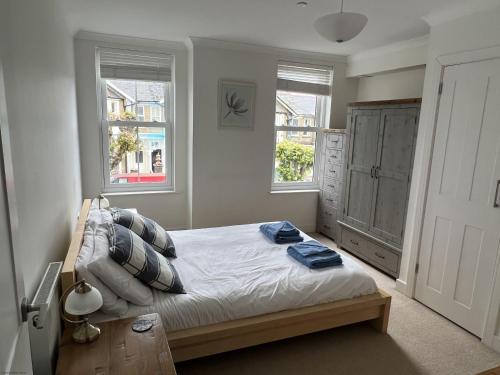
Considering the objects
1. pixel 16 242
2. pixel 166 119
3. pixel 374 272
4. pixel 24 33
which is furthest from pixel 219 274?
pixel 166 119

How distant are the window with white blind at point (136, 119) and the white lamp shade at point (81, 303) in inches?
114

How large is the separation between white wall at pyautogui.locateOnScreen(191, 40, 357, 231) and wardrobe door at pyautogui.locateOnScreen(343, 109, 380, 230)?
3.03 feet

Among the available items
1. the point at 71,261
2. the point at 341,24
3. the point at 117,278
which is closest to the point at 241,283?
the point at 117,278

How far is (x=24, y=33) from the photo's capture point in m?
1.42

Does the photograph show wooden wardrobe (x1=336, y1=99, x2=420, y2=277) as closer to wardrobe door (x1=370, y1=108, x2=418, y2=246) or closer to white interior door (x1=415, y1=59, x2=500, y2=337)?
wardrobe door (x1=370, y1=108, x2=418, y2=246)

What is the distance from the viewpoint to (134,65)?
391 centimetres

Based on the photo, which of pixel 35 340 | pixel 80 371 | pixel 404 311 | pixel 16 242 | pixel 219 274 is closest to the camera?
pixel 16 242

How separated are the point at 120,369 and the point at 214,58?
3.40 meters

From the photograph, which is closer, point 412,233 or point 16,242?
point 16,242

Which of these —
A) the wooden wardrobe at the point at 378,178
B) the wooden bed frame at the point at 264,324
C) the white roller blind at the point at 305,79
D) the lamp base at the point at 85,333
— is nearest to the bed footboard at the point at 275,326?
the wooden bed frame at the point at 264,324

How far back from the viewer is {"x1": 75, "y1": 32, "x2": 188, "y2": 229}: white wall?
369cm

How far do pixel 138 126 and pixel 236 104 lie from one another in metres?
1.23

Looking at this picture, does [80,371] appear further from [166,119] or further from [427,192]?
[166,119]

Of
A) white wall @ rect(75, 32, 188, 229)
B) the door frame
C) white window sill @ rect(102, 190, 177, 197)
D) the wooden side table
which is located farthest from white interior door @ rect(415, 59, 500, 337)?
white window sill @ rect(102, 190, 177, 197)
